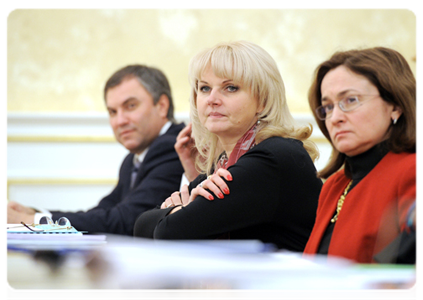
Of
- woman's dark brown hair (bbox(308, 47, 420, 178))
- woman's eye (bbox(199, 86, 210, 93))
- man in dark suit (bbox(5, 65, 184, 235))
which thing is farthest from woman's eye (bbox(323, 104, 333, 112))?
man in dark suit (bbox(5, 65, 184, 235))

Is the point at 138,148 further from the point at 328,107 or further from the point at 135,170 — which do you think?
the point at 328,107

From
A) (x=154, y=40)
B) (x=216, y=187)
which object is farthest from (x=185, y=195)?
(x=154, y=40)

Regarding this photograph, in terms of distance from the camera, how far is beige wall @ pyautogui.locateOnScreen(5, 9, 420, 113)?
370cm

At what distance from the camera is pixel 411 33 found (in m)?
3.71

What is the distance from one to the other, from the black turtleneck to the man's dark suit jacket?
3.81 feet

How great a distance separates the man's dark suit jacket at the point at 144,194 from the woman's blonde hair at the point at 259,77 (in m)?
0.79

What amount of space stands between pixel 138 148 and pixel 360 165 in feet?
5.42

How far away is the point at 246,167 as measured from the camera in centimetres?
148

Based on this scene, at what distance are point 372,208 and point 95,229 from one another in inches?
55.9

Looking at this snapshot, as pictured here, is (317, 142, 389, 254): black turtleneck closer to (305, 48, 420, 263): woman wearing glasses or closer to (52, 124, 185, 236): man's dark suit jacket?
(305, 48, 420, 263): woman wearing glasses

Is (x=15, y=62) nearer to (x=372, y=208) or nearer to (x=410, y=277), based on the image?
(x=372, y=208)

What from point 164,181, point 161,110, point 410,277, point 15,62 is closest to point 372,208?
point 410,277

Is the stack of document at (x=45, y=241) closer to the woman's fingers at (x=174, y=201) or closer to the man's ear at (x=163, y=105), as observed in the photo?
the woman's fingers at (x=174, y=201)

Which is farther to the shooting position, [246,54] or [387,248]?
[246,54]
